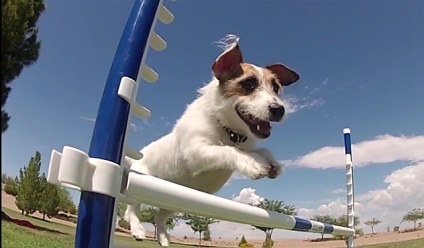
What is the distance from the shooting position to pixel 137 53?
1.03 metres

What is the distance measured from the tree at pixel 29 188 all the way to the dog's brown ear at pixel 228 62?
7.96 meters

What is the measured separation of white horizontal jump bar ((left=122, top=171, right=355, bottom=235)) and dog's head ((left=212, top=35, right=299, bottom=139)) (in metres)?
0.40

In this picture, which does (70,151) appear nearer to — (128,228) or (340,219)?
(128,228)

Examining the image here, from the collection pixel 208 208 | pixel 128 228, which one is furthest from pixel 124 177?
pixel 128 228

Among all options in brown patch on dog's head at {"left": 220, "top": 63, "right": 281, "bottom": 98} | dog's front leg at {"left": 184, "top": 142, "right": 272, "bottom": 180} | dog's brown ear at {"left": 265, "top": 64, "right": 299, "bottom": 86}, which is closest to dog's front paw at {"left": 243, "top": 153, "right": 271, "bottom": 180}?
dog's front leg at {"left": 184, "top": 142, "right": 272, "bottom": 180}

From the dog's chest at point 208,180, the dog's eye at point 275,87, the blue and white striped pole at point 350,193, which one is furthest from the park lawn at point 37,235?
the dog's eye at point 275,87

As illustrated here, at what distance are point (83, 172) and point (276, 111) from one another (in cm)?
97

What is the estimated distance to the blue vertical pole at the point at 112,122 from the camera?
873 millimetres

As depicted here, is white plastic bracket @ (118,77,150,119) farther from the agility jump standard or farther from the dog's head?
the dog's head

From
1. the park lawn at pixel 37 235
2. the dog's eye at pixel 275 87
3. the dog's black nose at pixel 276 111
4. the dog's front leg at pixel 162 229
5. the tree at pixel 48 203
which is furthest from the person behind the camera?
the tree at pixel 48 203

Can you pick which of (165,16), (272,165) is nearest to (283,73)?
(272,165)

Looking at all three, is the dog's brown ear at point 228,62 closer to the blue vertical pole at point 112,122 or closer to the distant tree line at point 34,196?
the blue vertical pole at point 112,122

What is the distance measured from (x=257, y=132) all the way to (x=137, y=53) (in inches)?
29.8

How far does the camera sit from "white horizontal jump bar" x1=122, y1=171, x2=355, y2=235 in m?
0.90
